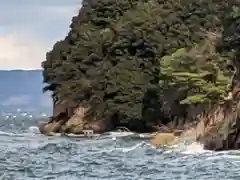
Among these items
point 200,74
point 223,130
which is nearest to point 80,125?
point 200,74

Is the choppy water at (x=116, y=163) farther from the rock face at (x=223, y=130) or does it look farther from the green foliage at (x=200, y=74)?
the green foliage at (x=200, y=74)

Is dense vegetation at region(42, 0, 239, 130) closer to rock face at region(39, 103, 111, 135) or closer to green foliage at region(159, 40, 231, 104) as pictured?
green foliage at region(159, 40, 231, 104)

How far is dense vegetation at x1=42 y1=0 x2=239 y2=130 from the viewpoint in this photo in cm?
7550

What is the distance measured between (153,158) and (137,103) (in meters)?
34.5

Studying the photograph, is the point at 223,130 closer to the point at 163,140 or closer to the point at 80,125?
the point at 163,140

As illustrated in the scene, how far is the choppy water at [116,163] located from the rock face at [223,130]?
89 centimetres

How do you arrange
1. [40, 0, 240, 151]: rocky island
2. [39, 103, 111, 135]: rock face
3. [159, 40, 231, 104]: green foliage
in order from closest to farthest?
[159, 40, 231, 104]: green foliage
[40, 0, 240, 151]: rocky island
[39, 103, 111, 135]: rock face

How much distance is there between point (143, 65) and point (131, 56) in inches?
67.0

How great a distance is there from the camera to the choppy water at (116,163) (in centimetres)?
3903

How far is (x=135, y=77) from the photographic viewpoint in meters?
83.4

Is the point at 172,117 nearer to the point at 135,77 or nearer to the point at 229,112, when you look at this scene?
the point at 135,77

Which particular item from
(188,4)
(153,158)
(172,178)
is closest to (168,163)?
→ (153,158)

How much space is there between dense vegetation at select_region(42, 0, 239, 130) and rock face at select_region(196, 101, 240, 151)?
36.6 feet

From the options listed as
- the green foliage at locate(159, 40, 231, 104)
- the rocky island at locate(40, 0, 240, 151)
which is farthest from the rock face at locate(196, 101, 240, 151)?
the green foliage at locate(159, 40, 231, 104)
